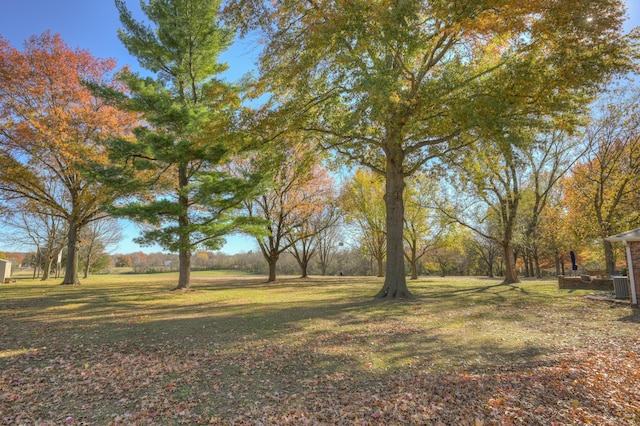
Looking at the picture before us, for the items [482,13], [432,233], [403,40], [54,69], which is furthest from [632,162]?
[54,69]

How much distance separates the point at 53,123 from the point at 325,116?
1542 centimetres

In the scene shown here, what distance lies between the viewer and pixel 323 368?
5.29 metres

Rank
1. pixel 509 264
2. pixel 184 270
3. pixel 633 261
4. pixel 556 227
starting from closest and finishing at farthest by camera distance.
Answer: pixel 633 261, pixel 184 270, pixel 509 264, pixel 556 227

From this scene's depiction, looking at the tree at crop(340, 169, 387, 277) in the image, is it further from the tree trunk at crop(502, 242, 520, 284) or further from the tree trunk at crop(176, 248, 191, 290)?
the tree trunk at crop(176, 248, 191, 290)

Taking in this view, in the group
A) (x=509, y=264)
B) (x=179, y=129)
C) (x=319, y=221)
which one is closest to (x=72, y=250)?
(x=179, y=129)

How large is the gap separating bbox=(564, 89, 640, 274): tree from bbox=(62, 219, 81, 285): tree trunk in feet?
102

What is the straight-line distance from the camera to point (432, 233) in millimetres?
27906

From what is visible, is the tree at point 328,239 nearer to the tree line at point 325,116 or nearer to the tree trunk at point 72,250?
the tree line at point 325,116

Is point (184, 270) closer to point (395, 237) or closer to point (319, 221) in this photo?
point (395, 237)

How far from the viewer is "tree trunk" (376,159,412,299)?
1178 cm

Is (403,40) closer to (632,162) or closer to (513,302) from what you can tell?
(513,302)

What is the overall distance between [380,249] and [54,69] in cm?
2714

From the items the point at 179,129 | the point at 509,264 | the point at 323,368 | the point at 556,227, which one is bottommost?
the point at 323,368

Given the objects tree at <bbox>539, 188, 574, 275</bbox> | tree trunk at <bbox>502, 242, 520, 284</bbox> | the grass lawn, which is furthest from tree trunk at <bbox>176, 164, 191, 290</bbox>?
tree at <bbox>539, 188, 574, 275</bbox>
